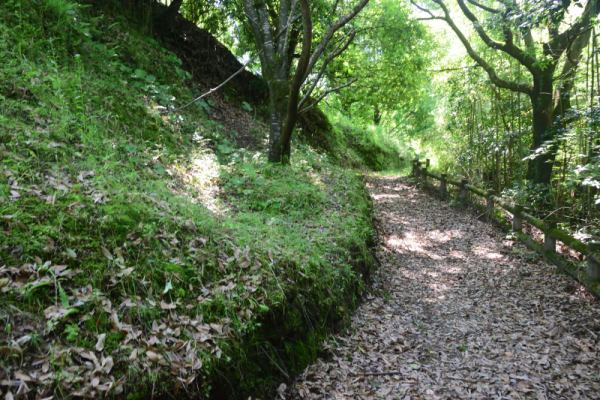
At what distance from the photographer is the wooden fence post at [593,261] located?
609 centimetres


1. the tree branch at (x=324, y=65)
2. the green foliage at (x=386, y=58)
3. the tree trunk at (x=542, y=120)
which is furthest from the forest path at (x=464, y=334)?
the green foliage at (x=386, y=58)

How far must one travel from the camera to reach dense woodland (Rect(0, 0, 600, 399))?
2918 millimetres

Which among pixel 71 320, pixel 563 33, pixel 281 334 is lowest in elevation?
pixel 281 334

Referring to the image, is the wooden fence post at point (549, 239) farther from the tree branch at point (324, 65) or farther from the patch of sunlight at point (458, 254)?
the tree branch at point (324, 65)

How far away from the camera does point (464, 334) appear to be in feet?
17.6

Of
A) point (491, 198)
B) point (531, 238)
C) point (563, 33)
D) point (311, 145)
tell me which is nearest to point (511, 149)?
point (491, 198)

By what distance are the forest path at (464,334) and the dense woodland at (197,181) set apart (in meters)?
0.47

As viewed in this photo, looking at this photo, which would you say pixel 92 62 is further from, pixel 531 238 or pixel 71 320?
pixel 531 238

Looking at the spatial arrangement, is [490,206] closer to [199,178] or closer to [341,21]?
[341,21]

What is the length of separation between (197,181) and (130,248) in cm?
332

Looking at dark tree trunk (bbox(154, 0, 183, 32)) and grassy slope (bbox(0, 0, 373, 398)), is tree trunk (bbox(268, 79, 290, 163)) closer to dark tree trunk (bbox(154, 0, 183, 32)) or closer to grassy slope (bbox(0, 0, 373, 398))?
grassy slope (bbox(0, 0, 373, 398))

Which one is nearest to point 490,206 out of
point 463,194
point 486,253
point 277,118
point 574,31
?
point 463,194

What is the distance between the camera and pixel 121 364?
272 centimetres

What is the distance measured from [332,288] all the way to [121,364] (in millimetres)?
2963
